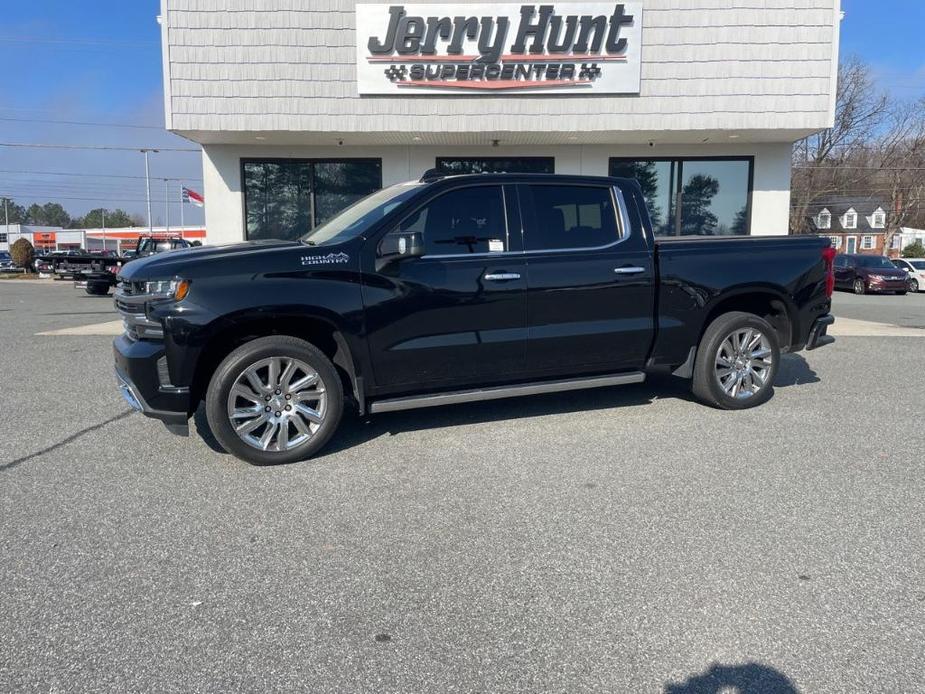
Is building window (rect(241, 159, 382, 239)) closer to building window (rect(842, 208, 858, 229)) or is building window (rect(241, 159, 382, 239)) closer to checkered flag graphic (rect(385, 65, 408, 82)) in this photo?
checkered flag graphic (rect(385, 65, 408, 82))

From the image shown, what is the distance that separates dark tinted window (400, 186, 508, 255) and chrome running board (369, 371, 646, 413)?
1.05m

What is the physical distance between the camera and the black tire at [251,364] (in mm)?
4555

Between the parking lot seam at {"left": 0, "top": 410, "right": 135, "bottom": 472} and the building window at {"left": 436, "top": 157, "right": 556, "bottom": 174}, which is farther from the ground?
the building window at {"left": 436, "top": 157, "right": 556, "bottom": 174}

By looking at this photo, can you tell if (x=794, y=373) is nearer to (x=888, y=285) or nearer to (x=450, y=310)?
(x=450, y=310)

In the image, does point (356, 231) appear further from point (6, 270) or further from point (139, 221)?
point (139, 221)

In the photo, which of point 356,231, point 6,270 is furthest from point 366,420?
point 6,270

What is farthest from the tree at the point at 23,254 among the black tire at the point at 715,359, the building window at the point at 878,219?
the building window at the point at 878,219

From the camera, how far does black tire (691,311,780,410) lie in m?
6.04

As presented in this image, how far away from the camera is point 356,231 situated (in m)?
5.06

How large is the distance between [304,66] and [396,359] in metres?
8.81

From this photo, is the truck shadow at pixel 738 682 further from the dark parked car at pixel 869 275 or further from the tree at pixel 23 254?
the tree at pixel 23 254

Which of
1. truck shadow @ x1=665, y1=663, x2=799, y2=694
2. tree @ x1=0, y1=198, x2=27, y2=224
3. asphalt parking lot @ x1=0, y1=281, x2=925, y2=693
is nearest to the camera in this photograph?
truck shadow @ x1=665, y1=663, x2=799, y2=694

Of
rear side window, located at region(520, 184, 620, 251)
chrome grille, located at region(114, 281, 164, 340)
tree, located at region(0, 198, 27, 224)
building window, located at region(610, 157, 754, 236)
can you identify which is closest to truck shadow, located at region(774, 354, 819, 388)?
rear side window, located at region(520, 184, 620, 251)

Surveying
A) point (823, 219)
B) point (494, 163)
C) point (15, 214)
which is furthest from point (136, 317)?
point (15, 214)
